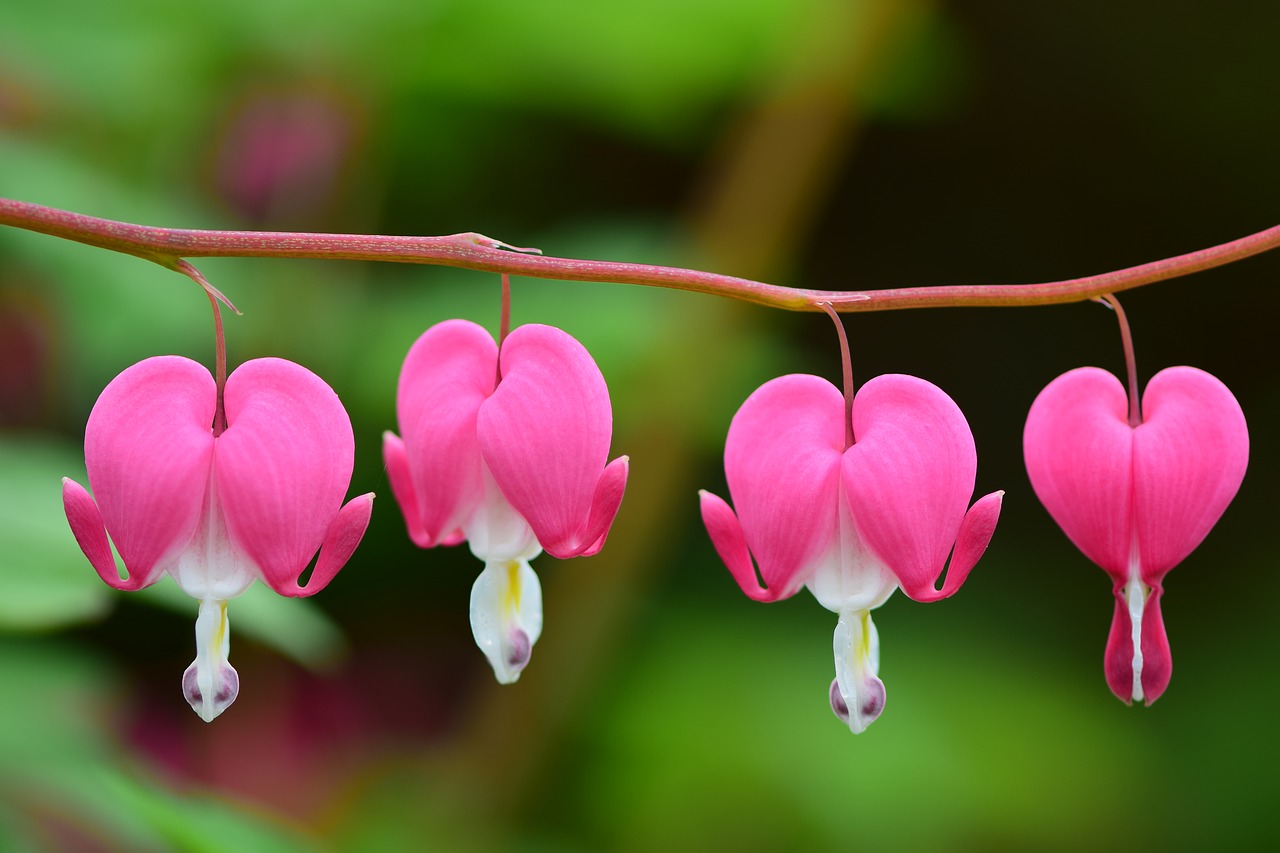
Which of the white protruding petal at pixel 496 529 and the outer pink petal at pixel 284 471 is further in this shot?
the white protruding petal at pixel 496 529

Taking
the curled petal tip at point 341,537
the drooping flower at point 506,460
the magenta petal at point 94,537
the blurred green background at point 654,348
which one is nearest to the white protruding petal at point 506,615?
the drooping flower at point 506,460

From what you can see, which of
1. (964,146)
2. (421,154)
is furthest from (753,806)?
(964,146)

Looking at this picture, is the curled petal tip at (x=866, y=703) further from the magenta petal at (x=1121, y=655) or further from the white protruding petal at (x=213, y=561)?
the white protruding petal at (x=213, y=561)

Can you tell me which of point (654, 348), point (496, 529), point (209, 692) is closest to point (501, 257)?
point (496, 529)

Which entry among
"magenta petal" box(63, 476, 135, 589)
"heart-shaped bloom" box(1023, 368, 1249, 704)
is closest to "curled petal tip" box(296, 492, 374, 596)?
"magenta petal" box(63, 476, 135, 589)

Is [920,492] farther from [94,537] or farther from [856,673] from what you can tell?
[94,537]

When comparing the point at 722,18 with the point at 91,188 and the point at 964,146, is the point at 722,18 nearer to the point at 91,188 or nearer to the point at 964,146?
the point at 91,188
